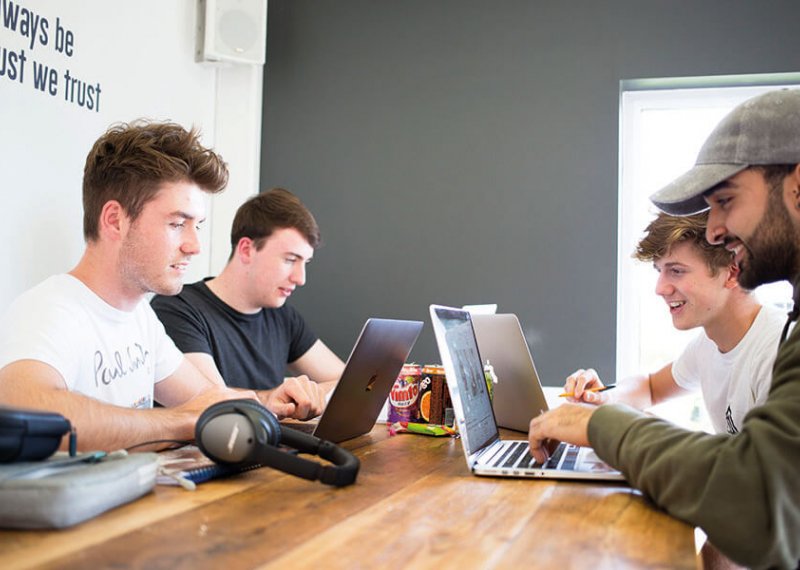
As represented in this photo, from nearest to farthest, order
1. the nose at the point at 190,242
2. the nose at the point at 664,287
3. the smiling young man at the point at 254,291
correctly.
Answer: the nose at the point at 190,242
the nose at the point at 664,287
the smiling young man at the point at 254,291

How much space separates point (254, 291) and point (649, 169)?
185 cm

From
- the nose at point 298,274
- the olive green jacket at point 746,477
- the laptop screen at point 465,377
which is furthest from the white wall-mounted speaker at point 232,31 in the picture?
the olive green jacket at point 746,477

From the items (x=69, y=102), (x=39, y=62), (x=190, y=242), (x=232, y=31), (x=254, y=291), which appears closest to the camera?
(x=190, y=242)

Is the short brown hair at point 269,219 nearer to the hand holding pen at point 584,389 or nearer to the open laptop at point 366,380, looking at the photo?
the open laptop at point 366,380

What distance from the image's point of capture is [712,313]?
2.20 metres

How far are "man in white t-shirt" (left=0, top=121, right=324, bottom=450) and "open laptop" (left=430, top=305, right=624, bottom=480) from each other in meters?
0.46

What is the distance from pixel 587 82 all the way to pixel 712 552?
2.36 metres

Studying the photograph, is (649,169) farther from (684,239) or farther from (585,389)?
(585,389)

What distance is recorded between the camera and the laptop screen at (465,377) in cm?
153

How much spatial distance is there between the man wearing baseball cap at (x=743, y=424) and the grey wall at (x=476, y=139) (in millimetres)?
1740

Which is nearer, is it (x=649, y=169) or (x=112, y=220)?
(x=112, y=220)

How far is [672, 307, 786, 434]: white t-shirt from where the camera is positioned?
6.41 feet

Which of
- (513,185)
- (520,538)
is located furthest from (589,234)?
(520,538)

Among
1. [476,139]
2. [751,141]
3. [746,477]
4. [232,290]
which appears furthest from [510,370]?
[476,139]
